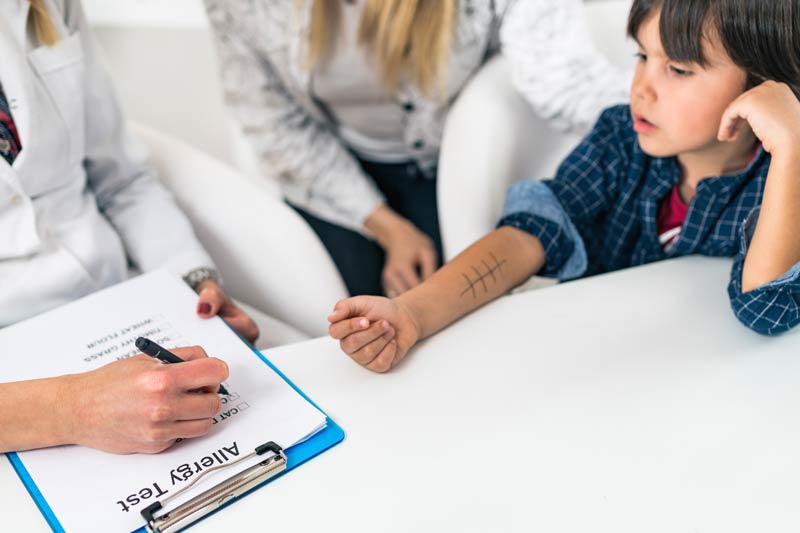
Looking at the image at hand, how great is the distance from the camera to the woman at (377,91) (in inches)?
41.5

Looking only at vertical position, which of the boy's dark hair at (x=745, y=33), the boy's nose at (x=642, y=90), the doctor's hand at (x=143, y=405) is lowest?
the doctor's hand at (x=143, y=405)

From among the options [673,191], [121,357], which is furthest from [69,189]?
[673,191]

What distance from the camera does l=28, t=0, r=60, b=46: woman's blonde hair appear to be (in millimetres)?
787

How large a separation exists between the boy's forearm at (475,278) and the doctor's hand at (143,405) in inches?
8.5

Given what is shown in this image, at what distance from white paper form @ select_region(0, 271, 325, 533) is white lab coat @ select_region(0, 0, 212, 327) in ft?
0.36

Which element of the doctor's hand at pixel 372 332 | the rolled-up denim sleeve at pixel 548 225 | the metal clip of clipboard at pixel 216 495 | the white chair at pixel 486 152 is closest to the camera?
the metal clip of clipboard at pixel 216 495

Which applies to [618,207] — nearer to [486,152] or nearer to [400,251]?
[486,152]

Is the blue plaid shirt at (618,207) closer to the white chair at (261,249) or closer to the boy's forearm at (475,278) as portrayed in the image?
the boy's forearm at (475,278)

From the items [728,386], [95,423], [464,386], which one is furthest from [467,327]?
[95,423]

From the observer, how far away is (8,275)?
79 centimetres

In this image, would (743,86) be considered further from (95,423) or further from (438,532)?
(95,423)

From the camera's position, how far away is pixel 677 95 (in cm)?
81

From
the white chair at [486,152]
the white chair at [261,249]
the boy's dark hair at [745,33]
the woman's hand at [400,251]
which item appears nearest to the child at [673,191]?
the boy's dark hair at [745,33]

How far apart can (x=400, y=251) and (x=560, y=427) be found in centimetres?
69
